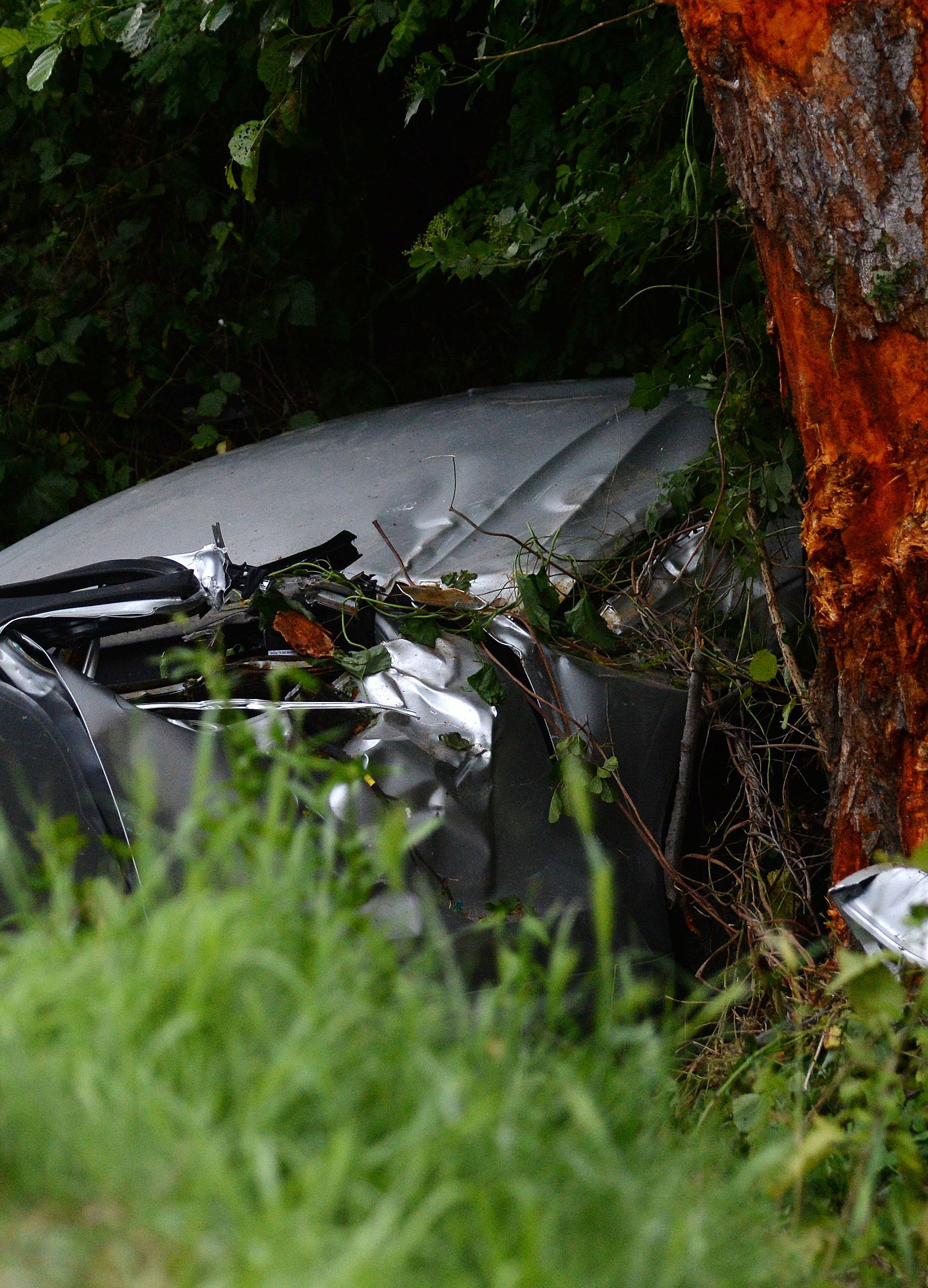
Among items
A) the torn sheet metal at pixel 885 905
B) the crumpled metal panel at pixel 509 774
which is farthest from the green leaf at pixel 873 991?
the crumpled metal panel at pixel 509 774

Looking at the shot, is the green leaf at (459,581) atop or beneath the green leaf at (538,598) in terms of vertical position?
atop

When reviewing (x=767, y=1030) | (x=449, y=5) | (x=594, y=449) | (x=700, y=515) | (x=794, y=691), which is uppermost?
(x=449, y=5)

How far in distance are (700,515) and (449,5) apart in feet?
5.65

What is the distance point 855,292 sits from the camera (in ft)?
5.65

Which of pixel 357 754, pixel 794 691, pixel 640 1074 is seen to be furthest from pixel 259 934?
pixel 794 691

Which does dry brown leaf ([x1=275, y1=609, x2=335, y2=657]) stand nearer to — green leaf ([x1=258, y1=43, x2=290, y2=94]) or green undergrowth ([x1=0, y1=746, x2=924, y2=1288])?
green undergrowth ([x1=0, y1=746, x2=924, y2=1288])

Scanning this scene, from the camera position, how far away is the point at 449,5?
3.22 metres

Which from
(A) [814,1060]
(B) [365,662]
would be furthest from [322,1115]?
(B) [365,662]

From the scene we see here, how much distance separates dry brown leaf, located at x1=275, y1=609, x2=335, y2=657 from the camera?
229 centimetres

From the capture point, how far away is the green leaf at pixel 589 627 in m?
2.39

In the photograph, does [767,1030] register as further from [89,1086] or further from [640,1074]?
[89,1086]

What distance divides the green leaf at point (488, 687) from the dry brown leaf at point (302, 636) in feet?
1.00

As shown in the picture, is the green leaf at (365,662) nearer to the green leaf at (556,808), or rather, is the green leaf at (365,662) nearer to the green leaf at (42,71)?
the green leaf at (556,808)

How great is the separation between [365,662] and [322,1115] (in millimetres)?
1526
